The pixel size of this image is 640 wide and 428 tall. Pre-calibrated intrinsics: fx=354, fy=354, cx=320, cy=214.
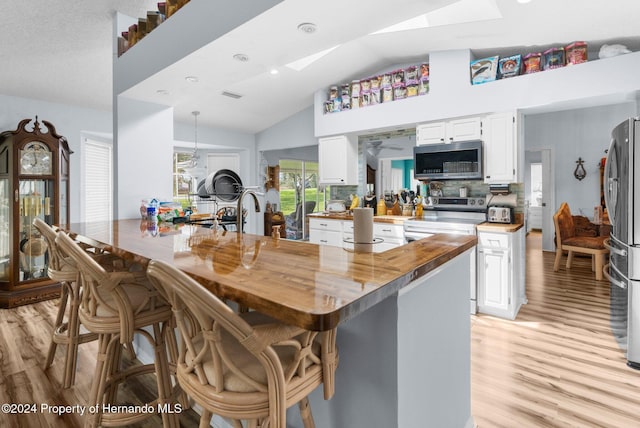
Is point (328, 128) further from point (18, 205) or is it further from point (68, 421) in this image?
point (68, 421)

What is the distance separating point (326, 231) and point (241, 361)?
3912 millimetres

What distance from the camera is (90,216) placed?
477 cm

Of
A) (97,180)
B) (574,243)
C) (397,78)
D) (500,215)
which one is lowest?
(574,243)

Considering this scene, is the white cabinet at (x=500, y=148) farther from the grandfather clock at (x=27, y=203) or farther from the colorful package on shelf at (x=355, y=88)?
the grandfather clock at (x=27, y=203)

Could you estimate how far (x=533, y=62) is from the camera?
3.50 meters

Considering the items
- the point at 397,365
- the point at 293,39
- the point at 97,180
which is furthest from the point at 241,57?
the point at 97,180

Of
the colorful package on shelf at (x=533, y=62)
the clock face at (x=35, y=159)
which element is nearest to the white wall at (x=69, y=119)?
the clock face at (x=35, y=159)

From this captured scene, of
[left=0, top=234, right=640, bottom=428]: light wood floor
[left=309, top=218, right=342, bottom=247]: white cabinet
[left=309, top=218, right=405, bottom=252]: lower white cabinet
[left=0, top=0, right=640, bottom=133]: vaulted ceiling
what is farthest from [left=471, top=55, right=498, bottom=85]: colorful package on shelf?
[left=0, top=234, right=640, bottom=428]: light wood floor

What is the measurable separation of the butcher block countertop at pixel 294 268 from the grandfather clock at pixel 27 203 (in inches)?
99.4

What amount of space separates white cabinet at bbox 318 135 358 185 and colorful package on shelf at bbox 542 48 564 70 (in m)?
2.41

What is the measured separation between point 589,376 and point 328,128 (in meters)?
3.97

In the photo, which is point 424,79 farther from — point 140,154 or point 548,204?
point 548,204

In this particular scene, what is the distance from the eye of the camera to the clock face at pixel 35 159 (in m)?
3.70

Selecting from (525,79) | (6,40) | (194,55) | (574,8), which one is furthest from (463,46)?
(6,40)
